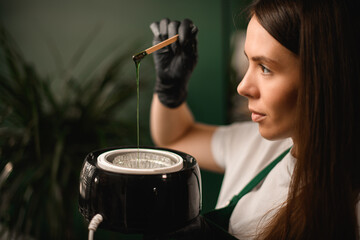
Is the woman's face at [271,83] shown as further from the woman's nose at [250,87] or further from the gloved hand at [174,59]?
the gloved hand at [174,59]

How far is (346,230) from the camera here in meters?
0.75

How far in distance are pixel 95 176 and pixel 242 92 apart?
418 millimetres

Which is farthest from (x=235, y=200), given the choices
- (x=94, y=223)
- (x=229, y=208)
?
(x=94, y=223)

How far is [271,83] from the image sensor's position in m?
0.77

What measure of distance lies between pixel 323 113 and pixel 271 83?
0.13 metres

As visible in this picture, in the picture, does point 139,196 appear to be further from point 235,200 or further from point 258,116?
point 235,200

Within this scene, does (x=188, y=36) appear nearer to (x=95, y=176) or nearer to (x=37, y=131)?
(x=95, y=176)

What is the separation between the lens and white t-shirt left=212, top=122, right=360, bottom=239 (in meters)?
0.94

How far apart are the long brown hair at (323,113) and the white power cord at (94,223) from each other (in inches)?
17.3

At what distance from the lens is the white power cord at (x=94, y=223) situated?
0.60 metres

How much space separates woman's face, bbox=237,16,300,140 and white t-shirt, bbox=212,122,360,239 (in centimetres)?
20

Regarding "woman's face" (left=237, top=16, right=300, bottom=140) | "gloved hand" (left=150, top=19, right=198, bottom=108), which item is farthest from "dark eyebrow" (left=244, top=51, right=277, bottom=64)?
"gloved hand" (left=150, top=19, right=198, bottom=108)

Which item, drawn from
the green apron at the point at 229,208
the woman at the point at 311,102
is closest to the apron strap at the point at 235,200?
the green apron at the point at 229,208

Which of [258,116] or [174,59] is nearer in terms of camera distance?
[258,116]
